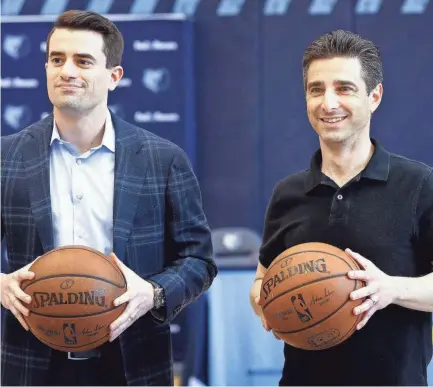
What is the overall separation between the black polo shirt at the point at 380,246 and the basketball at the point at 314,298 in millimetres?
93

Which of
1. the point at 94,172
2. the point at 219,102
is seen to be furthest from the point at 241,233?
the point at 94,172

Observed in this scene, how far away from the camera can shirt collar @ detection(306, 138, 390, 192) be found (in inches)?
89.7

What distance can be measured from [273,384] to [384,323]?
70.5 inches

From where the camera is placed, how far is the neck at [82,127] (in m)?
2.48

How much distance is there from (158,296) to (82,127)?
559 mm

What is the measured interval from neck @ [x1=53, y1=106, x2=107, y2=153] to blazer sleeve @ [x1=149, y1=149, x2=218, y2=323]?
24 centimetres

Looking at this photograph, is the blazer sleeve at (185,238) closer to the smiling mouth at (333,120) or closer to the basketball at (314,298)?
the basketball at (314,298)

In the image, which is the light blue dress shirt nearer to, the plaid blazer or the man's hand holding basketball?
the plaid blazer
